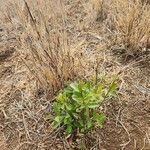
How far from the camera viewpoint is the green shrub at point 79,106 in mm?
1682

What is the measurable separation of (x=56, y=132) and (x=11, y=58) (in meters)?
0.82

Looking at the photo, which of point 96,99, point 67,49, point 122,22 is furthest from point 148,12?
point 96,99

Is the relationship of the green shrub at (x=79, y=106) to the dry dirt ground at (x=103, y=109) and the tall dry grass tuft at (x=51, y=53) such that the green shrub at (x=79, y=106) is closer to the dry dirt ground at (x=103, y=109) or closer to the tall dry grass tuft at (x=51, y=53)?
the dry dirt ground at (x=103, y=109)

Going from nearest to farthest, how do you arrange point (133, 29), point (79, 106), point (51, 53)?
point (79, 106) < point (51, 53) < point (133, 29)

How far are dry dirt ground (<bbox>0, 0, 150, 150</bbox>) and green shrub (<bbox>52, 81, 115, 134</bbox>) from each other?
0.11m

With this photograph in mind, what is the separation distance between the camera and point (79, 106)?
1736 mm

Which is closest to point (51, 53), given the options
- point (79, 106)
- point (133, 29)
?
point (79, 106)

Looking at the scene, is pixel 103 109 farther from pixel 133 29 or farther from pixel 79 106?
pixel 133 29

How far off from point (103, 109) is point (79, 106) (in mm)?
286

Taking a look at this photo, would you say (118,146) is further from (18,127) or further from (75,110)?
(18,127)

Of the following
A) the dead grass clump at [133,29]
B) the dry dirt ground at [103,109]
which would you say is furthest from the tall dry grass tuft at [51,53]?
the dead grass clump at [133,29]

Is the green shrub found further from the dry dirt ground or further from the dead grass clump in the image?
the dead grass clump

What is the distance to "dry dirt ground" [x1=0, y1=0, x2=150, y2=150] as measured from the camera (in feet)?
6.06

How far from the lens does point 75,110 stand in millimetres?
1742
